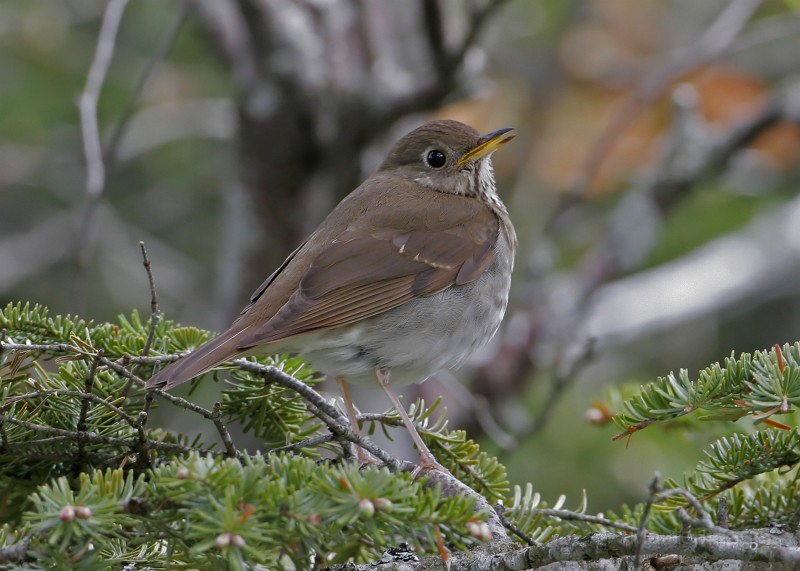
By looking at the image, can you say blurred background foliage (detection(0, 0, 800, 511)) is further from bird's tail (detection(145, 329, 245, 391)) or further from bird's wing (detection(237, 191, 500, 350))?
bird's tail (detection(145, 329, 245, 391))

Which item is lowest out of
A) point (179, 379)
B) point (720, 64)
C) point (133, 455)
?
point (133, 455)

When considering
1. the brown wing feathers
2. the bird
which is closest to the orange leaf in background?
the bird

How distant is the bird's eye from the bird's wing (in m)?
0.33

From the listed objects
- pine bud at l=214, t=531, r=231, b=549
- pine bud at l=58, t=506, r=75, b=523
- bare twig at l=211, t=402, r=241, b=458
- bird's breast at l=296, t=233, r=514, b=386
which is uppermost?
bird's breast at l=296, t=233, r=514, b=386

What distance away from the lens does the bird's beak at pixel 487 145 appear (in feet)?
14.0

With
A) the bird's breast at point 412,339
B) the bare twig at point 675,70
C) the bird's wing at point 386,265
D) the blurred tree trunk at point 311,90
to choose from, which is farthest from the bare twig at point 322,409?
the bare twig at point 675,70

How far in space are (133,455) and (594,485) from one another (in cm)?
451

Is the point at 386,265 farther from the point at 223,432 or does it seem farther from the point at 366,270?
the point at 223,432

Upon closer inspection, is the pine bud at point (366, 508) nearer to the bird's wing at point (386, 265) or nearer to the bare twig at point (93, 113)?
the bird's wing at point (386, 265)

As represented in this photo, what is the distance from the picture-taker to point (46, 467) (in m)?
2.57

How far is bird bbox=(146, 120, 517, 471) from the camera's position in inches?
137

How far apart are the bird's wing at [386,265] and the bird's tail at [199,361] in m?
0.24

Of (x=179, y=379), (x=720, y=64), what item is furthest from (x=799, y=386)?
(x=720, y=64)

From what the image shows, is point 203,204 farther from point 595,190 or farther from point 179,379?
point 179,379
